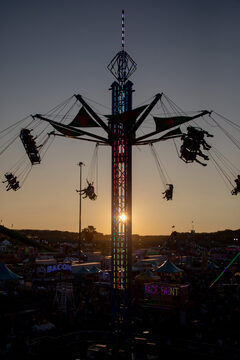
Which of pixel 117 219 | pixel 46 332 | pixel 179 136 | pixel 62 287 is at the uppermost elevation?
pixel 179 136

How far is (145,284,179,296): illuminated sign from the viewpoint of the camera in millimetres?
21000

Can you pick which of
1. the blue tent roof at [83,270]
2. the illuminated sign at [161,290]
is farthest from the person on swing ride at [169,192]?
the blue tent roof at [83,270]

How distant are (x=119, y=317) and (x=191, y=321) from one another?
262 inches

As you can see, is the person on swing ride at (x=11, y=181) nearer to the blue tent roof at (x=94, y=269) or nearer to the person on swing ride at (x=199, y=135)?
the person on swing ride at (x=199, y=135)

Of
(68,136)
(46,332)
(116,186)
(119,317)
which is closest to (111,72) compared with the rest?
(68,136)

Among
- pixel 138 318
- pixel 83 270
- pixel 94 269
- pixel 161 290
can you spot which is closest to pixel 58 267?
pixel 83 270

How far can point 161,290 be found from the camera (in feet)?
70.7

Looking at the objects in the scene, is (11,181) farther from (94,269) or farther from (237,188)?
(94,269)

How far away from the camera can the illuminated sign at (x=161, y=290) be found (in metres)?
21.0

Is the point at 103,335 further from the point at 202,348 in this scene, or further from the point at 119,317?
the point at 202,348

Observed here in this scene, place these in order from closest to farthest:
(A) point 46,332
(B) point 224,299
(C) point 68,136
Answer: (C) point 68,136 → (A) point 46,332 → (B) point 224,299

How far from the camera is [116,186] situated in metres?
14.8

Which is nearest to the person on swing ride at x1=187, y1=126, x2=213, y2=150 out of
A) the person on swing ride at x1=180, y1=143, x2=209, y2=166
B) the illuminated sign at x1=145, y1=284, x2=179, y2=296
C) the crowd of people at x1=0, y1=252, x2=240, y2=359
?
the person on swing ride at x1=180, y1=143, x2=209, y2=166

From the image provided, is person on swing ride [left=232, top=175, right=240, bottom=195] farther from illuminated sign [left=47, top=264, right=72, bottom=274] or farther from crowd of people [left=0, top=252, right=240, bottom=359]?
illuminated sign [left=47, top=264, right=72, bottom=274]
